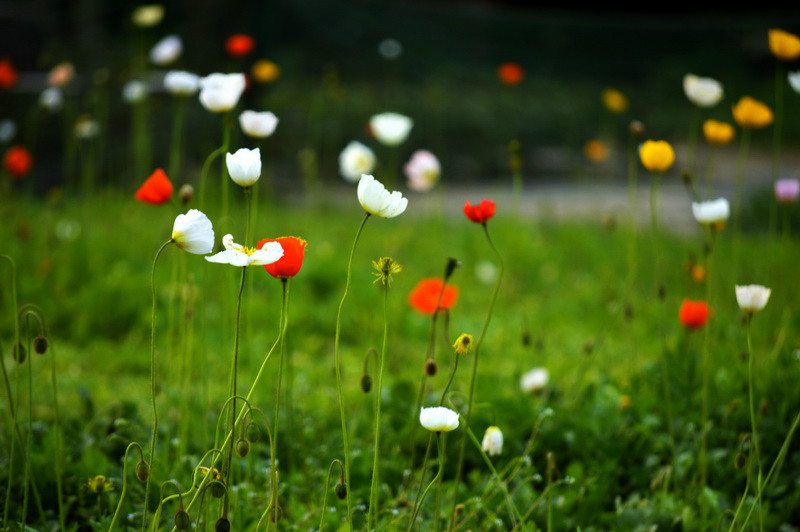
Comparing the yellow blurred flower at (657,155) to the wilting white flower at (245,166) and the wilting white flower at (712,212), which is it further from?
the wilting white flower at (245,166)

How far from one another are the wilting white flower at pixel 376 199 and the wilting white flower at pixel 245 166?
126mm

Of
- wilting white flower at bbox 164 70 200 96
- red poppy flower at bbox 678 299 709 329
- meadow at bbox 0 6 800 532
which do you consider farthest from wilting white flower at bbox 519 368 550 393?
wilting white flower at bbox 164 70 200 96

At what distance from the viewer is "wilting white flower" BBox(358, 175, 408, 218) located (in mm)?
994

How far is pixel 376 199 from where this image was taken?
1.00 metres

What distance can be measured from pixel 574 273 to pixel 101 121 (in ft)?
6.86

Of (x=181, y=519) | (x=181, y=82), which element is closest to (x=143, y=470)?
(x=181, y=519)

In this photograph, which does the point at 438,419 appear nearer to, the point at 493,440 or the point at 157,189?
the point at 493,440

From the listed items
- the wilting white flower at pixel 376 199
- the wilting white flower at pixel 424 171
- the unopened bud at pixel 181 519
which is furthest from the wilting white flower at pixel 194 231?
the wilting white flower at pixel 424 171

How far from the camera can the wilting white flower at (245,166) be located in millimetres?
1007

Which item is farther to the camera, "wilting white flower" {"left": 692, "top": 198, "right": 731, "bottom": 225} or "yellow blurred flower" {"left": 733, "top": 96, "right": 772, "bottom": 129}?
Result: "yellow blurred flower" {"left": 733, "top": 96, "right": 772, "bottom": 129}

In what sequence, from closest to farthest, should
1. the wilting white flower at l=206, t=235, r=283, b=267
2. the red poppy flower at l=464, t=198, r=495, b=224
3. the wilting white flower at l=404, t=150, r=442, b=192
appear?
the wilting white flower at l=206, t=235, r=283, b=267 < the red poppy flower at l=464, t=198, r=495, b=224 < the wilting white flower at l=404, t=150, r=442, b=192

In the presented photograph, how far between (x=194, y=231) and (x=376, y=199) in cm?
21

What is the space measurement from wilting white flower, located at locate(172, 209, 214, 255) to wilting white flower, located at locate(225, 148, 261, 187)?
0.24 feet

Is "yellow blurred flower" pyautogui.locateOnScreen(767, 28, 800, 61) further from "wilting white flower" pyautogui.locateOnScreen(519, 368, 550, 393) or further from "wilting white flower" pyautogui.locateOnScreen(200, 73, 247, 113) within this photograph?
"wilting white flower" pyautogui.locateOnScreen(200, 73, 247, 113)
